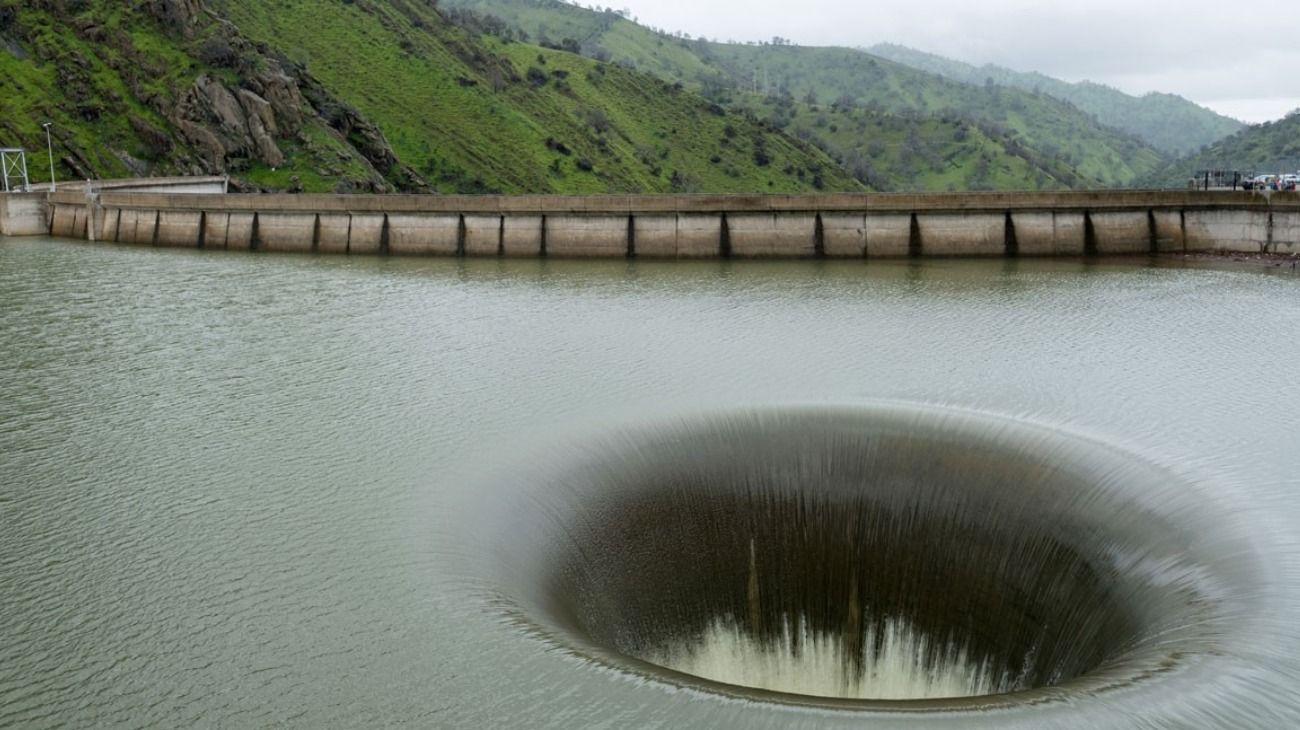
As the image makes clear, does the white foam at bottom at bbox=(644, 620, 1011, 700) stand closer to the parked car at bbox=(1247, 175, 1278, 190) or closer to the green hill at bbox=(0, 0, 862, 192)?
the parked car at bbox=(1247, 175, 1278, 190)

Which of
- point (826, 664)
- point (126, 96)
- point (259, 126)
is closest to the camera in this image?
point (826, 664)

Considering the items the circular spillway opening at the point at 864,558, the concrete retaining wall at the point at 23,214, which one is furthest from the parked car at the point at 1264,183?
the concrete retaining wall at the point at 23,214

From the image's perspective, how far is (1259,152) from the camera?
12975 cm

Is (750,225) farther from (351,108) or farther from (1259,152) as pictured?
(1259,152)

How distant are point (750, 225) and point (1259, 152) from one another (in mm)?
Answer: 113334

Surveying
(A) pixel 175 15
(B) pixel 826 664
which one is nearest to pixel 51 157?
(A) pixel 175 15

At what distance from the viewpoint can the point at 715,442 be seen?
17.7 metres

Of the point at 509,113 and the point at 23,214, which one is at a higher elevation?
the point at 509,113

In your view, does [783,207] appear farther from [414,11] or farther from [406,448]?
[414,11]

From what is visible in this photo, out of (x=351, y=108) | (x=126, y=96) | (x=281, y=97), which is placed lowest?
(x=126, y=96)

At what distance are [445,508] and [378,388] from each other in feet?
25.4

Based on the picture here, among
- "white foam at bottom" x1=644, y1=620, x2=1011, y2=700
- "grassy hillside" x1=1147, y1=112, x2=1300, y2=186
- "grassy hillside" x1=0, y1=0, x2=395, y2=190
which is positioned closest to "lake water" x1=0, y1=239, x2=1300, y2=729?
"white foam at bottom" x1=644, y1=620, x2=1011, y2=700

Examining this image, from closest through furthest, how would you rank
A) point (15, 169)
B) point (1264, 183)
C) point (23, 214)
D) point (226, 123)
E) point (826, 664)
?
point (826, 664) → point (1264, 183) → point (23, 214) → point (15, 169) → point (226, 123)

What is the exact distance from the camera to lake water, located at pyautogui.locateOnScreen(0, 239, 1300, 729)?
33.4 feet
